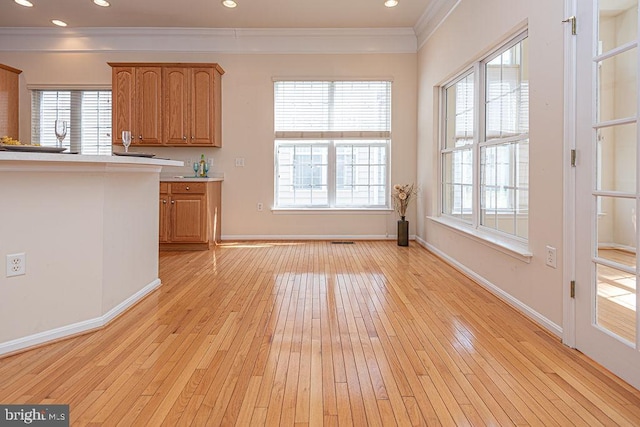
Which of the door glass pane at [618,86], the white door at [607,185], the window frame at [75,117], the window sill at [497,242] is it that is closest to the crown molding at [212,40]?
the window frame at [75,117]

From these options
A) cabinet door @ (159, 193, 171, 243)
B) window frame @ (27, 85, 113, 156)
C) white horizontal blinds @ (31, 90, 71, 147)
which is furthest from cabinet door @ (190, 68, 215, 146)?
white horizontal blinds @ (31, 90, 71, 147)

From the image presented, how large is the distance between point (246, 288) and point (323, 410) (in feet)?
6.19

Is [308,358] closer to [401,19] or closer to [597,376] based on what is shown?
[597,376]

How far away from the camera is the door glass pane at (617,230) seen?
178 cm

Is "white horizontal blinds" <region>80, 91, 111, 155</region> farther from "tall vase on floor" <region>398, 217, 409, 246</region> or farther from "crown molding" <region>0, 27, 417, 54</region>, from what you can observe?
"tall vase on floor" <region>398, 217, 409, 246</region>

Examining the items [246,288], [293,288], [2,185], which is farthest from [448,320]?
[2,185]

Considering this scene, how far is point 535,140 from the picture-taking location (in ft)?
8.48

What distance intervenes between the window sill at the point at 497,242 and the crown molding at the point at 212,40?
2.97 m

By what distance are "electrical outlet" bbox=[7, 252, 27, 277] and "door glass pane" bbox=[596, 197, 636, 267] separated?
9.43 ft

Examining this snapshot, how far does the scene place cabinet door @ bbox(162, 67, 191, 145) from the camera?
5.29 m

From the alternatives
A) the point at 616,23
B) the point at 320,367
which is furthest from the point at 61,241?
→ the point at 616,23

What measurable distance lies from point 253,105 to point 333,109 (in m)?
1.14

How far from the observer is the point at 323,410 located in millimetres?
1547

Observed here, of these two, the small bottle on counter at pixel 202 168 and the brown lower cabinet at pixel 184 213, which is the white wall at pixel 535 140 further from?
the small bottle on counter at pixel 202 168
